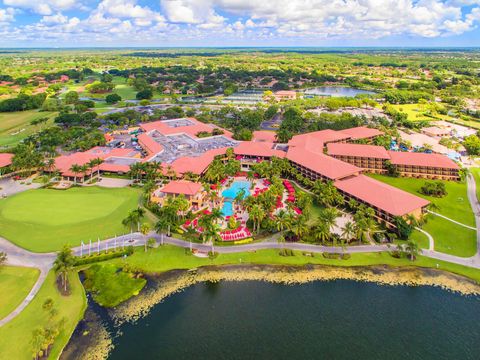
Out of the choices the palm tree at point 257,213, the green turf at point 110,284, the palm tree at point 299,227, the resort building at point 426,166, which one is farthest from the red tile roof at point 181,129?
the green turf at point 110,284

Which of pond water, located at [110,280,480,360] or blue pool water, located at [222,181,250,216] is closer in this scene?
pond water, located at [110,280,480,360]

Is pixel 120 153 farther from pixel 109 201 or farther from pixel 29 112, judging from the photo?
pixel 29 112

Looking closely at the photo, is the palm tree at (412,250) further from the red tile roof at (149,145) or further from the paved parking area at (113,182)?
the red tile roof at (149,145)

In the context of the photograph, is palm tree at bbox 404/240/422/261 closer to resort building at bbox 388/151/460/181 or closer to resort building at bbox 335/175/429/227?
resort building at bbox 335/175/429/227

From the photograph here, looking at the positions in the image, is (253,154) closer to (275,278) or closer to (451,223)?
(275,278)

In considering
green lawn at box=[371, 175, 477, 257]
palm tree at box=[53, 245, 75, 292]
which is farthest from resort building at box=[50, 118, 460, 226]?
palm tree at box=[53, 245, 75, 292]
